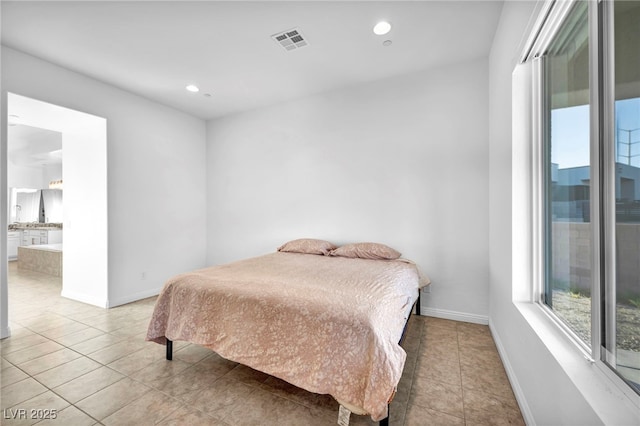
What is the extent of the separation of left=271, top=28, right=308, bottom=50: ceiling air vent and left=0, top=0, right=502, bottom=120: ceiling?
0.05 meters

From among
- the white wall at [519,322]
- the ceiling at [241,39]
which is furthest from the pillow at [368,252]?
the ceiling at [241,39]

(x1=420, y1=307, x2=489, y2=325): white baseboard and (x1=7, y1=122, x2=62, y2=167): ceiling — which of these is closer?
(x1=420, y1=307, x2=489, y2=325): white baseboard

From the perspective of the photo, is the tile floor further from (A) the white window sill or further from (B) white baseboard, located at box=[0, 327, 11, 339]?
(A) the white window sill

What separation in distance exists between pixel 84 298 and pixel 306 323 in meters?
3.75

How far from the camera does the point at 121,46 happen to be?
8.39 ft

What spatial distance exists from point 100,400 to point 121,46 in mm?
3080

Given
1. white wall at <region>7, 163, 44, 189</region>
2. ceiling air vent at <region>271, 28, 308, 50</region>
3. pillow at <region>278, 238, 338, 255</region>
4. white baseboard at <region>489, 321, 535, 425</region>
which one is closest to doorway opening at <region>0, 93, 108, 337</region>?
pillow at <region>278, 238, 338, 255</region>

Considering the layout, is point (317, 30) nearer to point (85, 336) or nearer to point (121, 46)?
point (121, 46)

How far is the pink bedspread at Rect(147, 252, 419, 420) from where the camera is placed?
1.32 metres

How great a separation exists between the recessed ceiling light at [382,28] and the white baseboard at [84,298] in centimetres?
441

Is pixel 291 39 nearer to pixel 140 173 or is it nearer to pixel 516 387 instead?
pixel 140 173

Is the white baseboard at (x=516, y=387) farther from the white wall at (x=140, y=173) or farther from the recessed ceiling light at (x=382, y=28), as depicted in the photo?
the white wall at (x=140, y=173)

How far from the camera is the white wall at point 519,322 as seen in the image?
3.02 ft

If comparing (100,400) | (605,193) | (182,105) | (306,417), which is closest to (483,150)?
(605,193)
